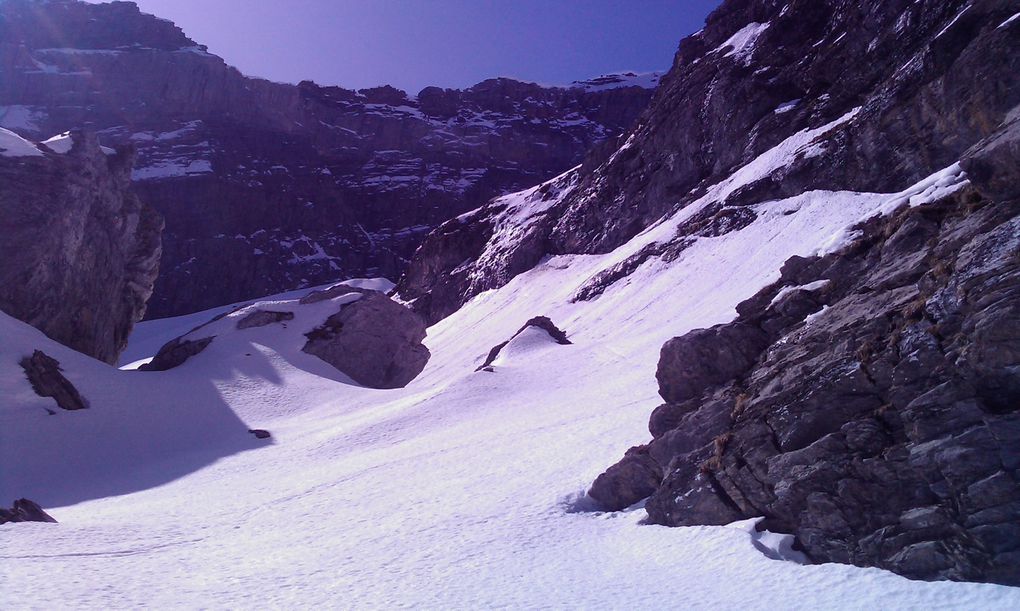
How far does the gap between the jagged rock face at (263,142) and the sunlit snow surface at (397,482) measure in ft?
303

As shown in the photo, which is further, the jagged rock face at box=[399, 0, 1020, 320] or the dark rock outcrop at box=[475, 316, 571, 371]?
the dark rock outcrop at box=[475, 316, 571, 371]

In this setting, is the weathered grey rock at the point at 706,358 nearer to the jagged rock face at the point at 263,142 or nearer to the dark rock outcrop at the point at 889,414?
the dark rock outcrop at the point at 889,414

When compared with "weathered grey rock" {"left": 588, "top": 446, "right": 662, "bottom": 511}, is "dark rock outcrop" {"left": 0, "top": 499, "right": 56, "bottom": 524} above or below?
above

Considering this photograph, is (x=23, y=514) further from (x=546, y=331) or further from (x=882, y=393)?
(x=546, y=331)

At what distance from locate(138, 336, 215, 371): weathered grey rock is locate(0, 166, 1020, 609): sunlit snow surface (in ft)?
6.69

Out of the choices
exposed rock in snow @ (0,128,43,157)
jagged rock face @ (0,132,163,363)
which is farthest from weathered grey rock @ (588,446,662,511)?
exposed rock in snow @ (0,128,43,157)

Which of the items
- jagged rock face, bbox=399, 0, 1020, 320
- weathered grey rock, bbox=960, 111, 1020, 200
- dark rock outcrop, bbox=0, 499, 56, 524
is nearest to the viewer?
weathered grey rock, bbox=960, 111, 1020, 200

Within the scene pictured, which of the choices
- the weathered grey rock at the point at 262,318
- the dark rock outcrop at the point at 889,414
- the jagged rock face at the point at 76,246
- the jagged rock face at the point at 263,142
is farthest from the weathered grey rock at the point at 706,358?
the jagged rock face at the point at 263,142

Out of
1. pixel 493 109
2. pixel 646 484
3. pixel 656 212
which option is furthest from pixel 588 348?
pixel 493 109

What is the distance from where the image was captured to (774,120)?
165 ft

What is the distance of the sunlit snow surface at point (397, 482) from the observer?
421 inches

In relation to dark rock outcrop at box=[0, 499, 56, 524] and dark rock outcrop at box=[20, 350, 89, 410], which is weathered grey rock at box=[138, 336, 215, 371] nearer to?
dark rock outcrop at box=[20, 350, 89, 410]

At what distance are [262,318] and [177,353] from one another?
5.63 m

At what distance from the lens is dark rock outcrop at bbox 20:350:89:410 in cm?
2959
